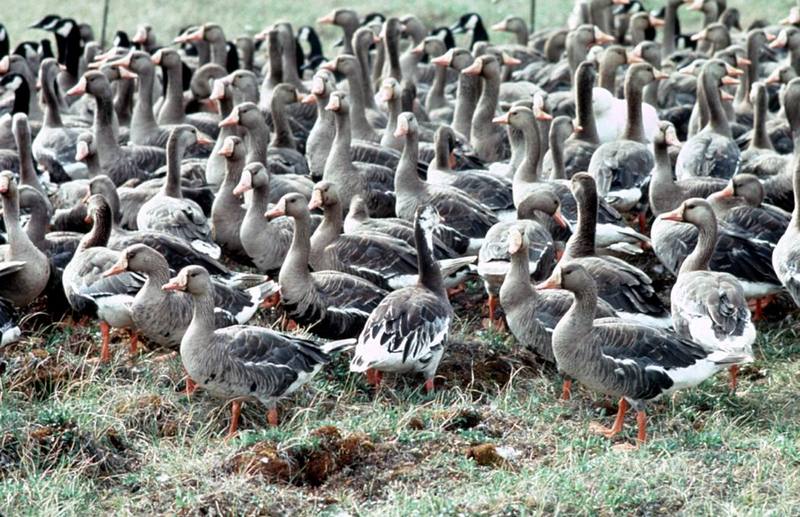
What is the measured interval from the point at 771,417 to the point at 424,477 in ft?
8.71

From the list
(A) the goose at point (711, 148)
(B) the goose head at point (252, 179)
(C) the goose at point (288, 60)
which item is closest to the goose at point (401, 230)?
(B) the goose head at point (252, 179)

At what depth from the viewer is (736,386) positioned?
9.75 meters

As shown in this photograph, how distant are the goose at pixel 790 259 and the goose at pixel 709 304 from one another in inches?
19.3

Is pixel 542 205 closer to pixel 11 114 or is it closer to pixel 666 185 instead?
pixel 666 185

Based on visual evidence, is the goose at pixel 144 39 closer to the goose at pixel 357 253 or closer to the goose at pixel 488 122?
the goose at pixel 488 122

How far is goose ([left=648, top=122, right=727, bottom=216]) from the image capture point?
40.6 ft

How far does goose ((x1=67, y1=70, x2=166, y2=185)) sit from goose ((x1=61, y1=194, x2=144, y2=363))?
3.93m

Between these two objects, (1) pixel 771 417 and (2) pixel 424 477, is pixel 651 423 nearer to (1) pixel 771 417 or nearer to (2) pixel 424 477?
(1) pixel 771 417

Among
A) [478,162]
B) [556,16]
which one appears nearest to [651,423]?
[478,162]

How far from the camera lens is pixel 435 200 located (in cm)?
1201

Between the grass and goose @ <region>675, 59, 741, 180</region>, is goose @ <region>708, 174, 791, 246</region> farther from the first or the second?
goose @ <region>675, 59, 741, 180</region>

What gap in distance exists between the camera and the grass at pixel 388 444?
24.2 ft

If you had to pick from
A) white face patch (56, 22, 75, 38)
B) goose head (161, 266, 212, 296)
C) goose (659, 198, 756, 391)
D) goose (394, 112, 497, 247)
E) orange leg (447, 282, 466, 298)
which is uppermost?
goose head (161, 266, 212, 296)

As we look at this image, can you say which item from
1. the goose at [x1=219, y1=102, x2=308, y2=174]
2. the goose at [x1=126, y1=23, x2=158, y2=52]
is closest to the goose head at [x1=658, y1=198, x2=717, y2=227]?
the goose at [x1=219, y1=102, x2=308, y2=174]
